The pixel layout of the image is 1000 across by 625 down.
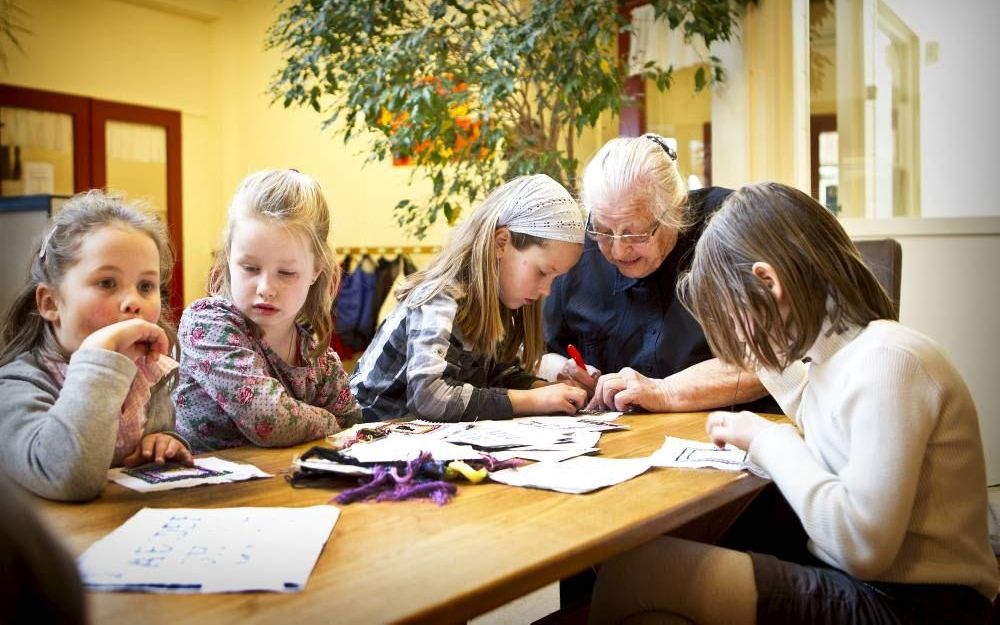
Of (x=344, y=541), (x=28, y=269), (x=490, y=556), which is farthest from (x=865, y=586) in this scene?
(x=28, y=269)

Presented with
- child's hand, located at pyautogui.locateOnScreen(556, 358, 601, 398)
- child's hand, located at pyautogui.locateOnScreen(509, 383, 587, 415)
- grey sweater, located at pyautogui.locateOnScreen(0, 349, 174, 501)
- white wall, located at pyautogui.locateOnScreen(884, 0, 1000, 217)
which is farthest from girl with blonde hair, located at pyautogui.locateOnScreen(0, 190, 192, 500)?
white wall, located at pyautogui.locateOnScreen(884, 0, 1000, 217)

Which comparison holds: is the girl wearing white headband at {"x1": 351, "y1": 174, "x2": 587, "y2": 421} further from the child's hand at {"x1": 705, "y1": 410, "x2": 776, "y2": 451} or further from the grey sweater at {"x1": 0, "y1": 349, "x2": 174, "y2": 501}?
the grey sweater at {"x1": 0, "y1": 349, "x2": 174, "y2": 501}

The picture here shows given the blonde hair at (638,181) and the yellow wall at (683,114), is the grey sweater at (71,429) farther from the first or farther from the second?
the yellow wall at (683,114)

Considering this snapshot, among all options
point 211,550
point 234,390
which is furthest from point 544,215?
point 211,550

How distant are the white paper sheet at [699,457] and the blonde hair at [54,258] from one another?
0.79m

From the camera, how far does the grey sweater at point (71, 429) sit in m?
1.05

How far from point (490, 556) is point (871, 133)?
3.38 m

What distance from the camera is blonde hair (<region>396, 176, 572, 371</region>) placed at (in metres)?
1.89

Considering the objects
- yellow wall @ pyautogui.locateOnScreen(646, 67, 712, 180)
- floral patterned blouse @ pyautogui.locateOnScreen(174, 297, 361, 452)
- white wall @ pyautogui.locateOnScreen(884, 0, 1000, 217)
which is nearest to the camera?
floral patterned blouse @ pyautogui.locateOnScreen(174, 297, 361, 452)

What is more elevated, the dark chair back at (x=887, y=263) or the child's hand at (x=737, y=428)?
the dark chair back at (x=887, y=263)

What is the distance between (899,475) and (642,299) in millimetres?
1185

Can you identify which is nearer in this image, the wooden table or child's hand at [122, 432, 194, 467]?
the wooden table

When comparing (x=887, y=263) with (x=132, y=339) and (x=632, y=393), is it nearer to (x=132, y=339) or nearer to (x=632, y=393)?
(x=632, y=393)

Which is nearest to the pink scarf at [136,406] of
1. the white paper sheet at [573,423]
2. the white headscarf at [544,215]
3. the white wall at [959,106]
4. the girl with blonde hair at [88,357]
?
the girl with blonde hair at [88,357]
